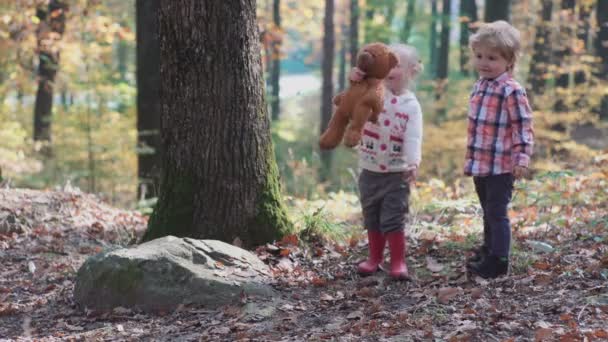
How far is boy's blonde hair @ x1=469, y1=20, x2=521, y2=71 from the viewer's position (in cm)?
466

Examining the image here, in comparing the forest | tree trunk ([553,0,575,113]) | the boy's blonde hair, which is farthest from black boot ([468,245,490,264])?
tree trunk ([553,0,575,113])

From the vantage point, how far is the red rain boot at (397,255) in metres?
5.05

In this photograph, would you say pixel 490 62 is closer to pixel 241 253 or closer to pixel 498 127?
pixel 498 127

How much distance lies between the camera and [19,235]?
22.7ft

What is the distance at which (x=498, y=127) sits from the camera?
471 centimetres

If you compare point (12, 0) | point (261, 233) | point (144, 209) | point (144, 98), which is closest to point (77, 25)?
point (12, 0)

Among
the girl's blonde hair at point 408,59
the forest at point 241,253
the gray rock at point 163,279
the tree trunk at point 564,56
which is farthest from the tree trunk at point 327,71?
the gray rock at point 163,279

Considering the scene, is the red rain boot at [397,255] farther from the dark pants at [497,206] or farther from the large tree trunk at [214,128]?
the large tree trunk at [214,128]

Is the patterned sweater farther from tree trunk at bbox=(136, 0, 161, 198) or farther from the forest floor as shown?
tree trunk at bbox=(136, 0, 161, 198)

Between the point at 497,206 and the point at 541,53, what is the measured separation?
11987 mm

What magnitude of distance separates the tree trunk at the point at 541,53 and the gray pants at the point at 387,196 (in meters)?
10.1

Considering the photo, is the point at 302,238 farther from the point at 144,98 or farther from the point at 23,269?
the point at 144,98

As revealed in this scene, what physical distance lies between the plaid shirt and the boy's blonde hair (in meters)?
0.17

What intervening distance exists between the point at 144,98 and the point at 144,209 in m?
1.82
